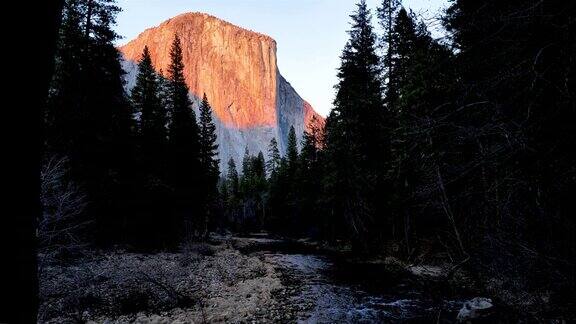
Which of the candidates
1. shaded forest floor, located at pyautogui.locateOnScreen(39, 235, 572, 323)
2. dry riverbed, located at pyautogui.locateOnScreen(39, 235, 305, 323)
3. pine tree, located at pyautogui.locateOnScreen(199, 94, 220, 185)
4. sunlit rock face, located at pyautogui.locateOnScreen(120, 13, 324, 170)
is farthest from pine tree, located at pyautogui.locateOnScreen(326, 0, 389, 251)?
sunlit rock face, located at pyautogui.locateOnScreen(120, 13, 324, 170)

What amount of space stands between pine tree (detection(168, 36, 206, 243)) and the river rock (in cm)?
2816

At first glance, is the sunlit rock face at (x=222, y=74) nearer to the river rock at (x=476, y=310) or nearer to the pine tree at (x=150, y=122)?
the pine tree at (x=150, y=122)

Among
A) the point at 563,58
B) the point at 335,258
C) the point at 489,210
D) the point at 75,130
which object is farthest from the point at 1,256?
the point at 335,258

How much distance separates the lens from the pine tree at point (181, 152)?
3531 centimetres

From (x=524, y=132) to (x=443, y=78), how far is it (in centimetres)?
116

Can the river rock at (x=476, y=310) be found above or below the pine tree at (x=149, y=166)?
below

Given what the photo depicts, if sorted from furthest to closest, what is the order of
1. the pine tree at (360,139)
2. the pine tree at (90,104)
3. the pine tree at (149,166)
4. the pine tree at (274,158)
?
the pine tree at (274,158) < the pine tree at (149,166) < the pine tree at (360,139) < the pine tree at (90,104)

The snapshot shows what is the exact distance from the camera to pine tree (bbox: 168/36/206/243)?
35.3 metres

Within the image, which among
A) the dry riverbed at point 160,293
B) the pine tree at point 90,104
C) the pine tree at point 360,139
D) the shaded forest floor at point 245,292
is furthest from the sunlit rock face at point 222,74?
the shaded forest floor at point 245,292

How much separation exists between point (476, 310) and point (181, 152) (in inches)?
1173

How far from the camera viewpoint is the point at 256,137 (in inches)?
7456

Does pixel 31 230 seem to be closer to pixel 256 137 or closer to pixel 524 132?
pixel 524 132

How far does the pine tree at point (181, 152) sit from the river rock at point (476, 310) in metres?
28.2

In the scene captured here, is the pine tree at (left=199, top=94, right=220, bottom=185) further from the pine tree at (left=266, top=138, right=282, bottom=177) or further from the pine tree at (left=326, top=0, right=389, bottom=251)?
the pine tree at (left=266, top=138, right=282, bottom=177)
